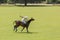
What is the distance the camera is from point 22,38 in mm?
14258

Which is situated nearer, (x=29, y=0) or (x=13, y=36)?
(x=13, y=36)

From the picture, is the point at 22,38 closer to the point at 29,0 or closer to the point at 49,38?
the point at 49,38

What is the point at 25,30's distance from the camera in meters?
17.5

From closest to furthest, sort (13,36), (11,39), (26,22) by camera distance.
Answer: (11,39), (13,36), (26,22)

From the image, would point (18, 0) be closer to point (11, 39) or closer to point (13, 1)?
point (13, 1)

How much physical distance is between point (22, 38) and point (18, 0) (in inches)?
2936

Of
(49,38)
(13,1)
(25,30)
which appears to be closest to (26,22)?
(25,30)

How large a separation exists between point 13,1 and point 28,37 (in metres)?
71.3

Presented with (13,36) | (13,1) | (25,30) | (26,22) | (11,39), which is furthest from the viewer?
(13,1)

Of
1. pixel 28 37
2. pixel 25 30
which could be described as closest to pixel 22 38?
pixel 28 37

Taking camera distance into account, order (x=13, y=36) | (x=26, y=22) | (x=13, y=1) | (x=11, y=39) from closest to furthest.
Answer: (x=11, y=39)
(x=13, y=36)
(x=26, y=22)
(x=13, y=1)

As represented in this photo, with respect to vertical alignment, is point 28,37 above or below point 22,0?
above

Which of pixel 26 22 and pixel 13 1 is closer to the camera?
pixel 26 22

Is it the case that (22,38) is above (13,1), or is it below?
above
